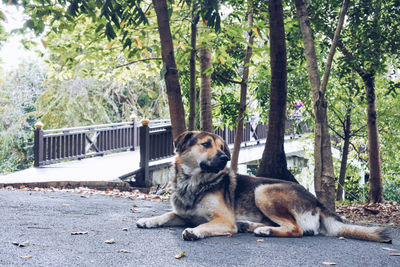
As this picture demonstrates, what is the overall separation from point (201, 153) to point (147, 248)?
129 centimetres

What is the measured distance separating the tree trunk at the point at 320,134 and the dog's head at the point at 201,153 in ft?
8.50

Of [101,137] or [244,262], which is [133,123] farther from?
[244,262]

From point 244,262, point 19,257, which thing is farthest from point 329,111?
point 19,257

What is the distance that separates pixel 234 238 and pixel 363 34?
218 inches

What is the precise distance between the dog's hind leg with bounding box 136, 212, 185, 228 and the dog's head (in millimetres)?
609

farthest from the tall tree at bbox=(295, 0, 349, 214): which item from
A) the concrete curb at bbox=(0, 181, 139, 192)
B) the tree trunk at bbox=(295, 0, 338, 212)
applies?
the concrete curb at bbox=(0, 181, 139, 192)

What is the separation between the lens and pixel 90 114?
2392cm

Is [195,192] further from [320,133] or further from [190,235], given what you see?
[320,133]

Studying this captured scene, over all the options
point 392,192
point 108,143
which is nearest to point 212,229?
point 108,143

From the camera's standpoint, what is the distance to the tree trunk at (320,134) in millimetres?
7129

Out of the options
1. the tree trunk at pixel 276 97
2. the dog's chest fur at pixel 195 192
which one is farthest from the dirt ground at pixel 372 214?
the dog's chest fur at pixel 195 192

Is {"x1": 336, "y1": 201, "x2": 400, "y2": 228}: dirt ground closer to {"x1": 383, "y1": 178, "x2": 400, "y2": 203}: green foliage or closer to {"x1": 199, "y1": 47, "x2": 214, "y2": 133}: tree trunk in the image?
{"x1": 199, "y1": 47, "x2": 214, "y2": 133}: tree trunk

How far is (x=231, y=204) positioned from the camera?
5.16 m

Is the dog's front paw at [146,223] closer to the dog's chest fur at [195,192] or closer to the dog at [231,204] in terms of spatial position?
the dog at [231,204]
